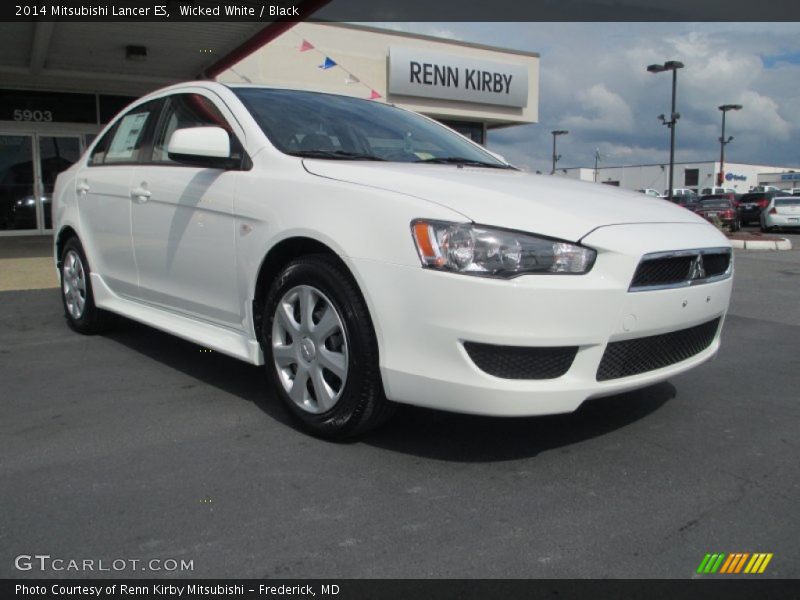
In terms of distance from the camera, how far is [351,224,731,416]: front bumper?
8.41ft

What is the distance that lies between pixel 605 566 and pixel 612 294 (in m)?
0.97

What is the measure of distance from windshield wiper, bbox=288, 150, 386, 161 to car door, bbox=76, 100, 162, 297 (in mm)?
1474

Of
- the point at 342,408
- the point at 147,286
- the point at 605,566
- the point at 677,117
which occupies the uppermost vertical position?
the point at 677,117

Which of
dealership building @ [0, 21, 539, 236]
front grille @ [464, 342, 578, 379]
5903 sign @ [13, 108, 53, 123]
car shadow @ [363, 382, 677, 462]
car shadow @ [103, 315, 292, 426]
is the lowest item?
car shadow @ [363, 382, 677, 462]

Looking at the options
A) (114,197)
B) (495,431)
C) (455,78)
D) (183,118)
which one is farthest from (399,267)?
(455,78)

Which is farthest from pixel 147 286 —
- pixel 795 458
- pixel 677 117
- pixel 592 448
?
pixel 677 117

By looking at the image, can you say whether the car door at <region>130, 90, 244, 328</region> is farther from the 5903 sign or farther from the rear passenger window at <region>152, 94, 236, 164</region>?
the 5903 sign

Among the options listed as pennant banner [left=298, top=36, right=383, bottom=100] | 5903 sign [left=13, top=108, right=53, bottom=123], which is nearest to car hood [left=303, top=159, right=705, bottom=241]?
pennant banner [left=298, top=36, right=383, bottom=100]

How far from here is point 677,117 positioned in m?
26.2

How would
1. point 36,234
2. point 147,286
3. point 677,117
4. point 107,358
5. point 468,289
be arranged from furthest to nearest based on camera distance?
point 677,117 → point 36,234 → point 107,358 → point 147,286 → point 468,289

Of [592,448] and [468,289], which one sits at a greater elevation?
[468,289]

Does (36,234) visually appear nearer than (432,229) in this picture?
No

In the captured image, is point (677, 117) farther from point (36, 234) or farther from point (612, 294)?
point (612, 294)

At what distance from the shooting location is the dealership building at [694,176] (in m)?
76.9
